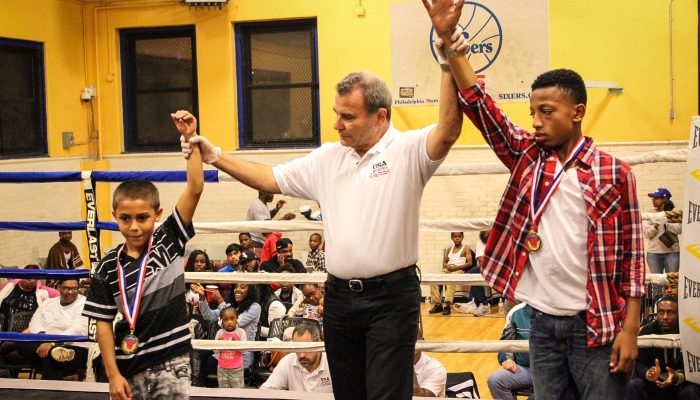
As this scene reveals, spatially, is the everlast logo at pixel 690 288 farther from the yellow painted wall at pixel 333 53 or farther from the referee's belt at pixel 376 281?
the yellow painted wall at pixel 333 53

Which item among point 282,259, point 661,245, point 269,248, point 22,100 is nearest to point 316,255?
point 269,248

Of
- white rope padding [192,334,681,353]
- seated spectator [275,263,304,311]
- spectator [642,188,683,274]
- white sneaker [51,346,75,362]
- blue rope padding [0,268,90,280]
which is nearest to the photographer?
white rope padding [192,334,681,353]

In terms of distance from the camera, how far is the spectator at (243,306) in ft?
24.3

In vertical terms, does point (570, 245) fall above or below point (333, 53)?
below

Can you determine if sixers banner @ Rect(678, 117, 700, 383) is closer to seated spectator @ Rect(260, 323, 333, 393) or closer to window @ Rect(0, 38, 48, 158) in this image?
seated spectator @ Rect(260, 323, 333, 393)

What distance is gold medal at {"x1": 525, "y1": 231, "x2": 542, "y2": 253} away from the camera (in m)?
2.69

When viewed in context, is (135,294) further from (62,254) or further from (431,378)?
(62,254)

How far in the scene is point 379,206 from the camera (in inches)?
120

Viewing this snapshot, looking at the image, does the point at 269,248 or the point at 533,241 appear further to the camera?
the point at 269,248

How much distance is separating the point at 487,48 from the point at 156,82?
4.78 m

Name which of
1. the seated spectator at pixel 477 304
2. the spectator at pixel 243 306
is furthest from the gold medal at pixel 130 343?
the seated spectator at pixel 477 304

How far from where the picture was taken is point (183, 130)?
Answer: 314 centimetres

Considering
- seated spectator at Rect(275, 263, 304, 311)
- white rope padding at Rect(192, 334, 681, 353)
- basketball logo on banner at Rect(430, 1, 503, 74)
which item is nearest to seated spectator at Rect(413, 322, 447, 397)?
white rope padding at Rect(192, 334, 681, 353)

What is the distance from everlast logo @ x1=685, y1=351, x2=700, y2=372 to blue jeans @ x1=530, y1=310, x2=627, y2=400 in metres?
1.41
